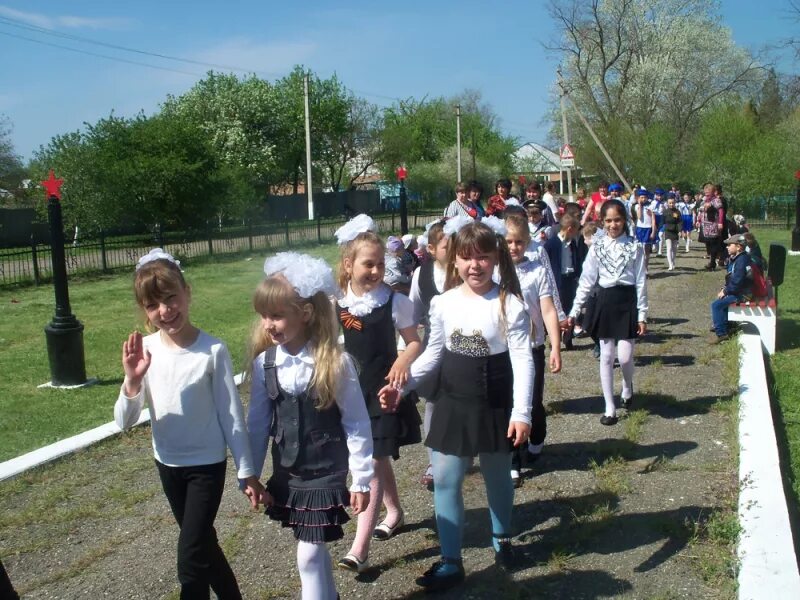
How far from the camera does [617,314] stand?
21.0 ft

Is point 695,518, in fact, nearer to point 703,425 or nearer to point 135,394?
point 703,425

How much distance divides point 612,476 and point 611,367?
136 cm

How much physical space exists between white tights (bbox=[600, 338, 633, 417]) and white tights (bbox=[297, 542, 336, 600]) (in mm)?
3625

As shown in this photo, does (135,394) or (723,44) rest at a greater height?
(723,44)

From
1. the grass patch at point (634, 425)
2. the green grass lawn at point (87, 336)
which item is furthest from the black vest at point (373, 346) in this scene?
the grass patch at point (634, 425)

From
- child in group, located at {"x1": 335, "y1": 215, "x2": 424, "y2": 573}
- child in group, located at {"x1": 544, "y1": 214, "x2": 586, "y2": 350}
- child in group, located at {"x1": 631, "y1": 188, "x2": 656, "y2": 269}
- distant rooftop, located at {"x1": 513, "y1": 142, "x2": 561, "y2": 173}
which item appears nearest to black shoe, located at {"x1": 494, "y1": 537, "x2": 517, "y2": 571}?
child in group, located at {"x1": 335, "y1": 215, "x2": 424, "y2": 573}

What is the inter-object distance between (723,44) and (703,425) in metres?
45.3

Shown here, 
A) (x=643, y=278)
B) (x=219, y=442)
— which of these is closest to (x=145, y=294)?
(x=219, y=442)

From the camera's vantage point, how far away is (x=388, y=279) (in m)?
5.75

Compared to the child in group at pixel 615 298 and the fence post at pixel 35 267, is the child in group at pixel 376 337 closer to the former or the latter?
the child in group at pixel 615 298

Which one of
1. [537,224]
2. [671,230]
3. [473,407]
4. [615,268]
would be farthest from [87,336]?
[671,230]

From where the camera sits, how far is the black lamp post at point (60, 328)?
7.81 metres

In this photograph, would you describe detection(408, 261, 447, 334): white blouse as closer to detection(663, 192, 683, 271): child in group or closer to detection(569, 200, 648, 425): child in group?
detection(569, 200, 648, 425): child in group

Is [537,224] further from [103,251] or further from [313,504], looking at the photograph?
[103,251]
